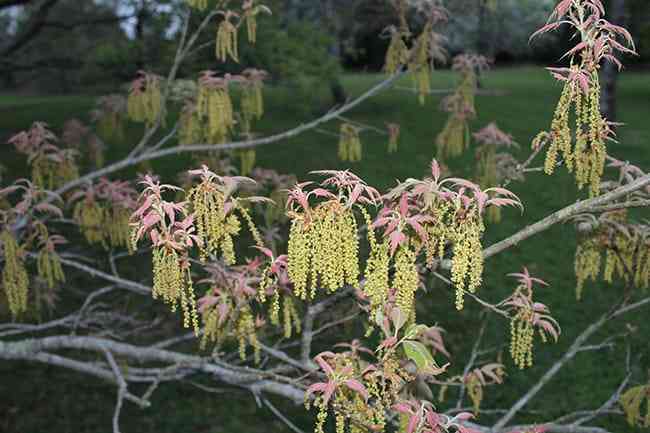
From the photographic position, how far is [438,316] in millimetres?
9477

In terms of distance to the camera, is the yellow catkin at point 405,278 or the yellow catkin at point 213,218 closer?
the yellow catkin at point 405,278

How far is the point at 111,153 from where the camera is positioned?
17391 mm

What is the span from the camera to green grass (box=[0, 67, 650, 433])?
724 centimetres

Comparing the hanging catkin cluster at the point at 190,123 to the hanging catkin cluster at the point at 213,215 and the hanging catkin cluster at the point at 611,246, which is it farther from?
the hanging catkin cluster at the point at 213,215

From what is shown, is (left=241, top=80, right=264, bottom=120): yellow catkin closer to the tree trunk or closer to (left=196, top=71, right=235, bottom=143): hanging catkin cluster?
(left=196, top=71, right=235, bottom=143): hanging catkin cluster

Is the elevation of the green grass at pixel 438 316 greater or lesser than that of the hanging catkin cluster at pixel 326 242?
lesser

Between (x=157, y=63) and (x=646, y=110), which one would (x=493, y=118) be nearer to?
(x=646, y=110)

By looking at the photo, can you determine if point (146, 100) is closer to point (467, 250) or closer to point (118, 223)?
point (118, 223)

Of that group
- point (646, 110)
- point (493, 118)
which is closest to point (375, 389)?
point (493, 118)

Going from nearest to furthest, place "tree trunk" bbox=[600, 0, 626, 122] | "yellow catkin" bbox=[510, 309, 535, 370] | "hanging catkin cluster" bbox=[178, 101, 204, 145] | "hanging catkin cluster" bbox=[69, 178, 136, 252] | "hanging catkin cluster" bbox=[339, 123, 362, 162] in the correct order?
"yellow catkin" bbox=[510, 309, 535, 370]
"hanging catkin cluster" bbox=[69, 178, 136, 252]
"hanging catkin cluster" bbox=[178, 101, 204, 145]
"hanging catkin cluster" bbox=[339, 123, 362, 162]
"tree trunk" bbox=[600, 0, 626, 122]

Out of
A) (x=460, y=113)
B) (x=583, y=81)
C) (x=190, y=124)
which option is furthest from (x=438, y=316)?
(x=583, y=81)

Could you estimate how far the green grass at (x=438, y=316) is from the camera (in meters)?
7.24

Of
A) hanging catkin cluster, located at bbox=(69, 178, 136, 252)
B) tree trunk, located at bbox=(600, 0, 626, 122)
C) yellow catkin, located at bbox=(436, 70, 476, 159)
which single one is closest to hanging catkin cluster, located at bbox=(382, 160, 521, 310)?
hanging catkin cluster, located at bbox=(69, 178, 136, 252)

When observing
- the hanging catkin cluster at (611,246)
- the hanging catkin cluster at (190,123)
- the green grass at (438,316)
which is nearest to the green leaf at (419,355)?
the hanging catkin cluster at (611,246)
